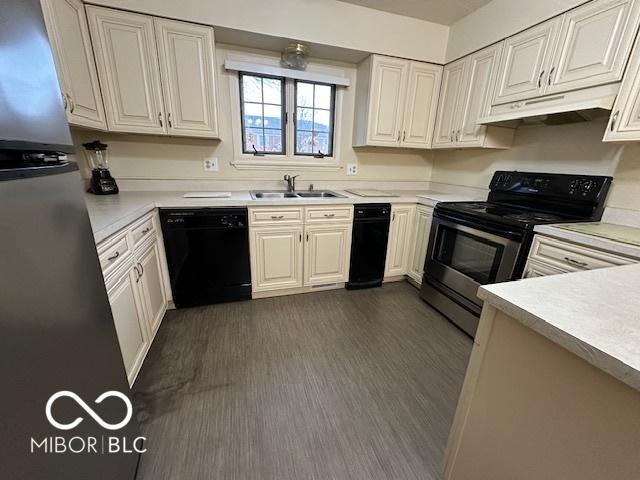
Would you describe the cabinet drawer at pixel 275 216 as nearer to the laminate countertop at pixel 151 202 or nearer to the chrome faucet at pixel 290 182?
the laminate countertop at pixel 151 202

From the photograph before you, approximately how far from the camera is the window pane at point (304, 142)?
2779mm

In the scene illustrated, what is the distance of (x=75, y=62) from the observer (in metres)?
1.69

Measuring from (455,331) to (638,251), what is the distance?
1.17m

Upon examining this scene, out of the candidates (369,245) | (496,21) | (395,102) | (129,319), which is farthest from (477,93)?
(129,319)

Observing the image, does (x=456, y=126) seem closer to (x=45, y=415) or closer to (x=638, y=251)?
(x=638, y=251)

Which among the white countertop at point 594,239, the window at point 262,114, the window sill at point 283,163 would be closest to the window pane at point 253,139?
the window at point 262,114

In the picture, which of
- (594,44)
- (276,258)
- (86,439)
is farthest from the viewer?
(276,258)

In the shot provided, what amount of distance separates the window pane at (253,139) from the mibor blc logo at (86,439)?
225 cm

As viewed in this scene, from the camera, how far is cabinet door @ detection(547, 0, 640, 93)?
4.60 feet

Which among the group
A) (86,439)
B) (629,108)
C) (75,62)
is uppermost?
(75,62)

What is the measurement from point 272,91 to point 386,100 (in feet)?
3.68

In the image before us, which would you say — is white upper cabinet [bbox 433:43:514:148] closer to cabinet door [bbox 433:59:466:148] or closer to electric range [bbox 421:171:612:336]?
cabinet door [bbox 433:59:466:148]

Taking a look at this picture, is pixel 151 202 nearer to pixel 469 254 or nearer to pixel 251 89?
pixel 251 89

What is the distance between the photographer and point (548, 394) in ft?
2.12
